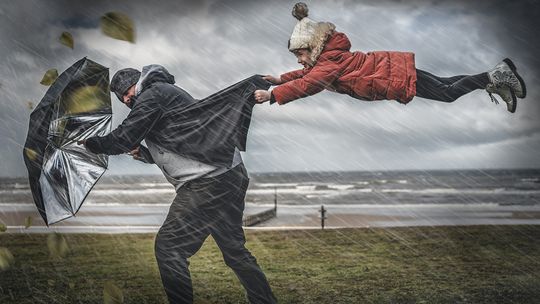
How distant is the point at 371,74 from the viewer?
3.40m

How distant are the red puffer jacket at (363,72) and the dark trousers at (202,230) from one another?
28.5 inches

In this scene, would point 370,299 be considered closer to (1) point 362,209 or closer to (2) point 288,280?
(2) point 288,280

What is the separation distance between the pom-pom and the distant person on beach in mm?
645

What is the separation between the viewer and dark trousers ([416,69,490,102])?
11.1ft

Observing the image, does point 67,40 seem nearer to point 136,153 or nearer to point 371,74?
point 136,153

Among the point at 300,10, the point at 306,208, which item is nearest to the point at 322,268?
the point at 300,10

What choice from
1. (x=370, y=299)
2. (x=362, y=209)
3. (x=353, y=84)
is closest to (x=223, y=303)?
(x=370, y=299)

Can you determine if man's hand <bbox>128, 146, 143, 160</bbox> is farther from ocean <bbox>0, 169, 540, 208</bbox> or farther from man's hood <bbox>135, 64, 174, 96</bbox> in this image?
ocean <bbox>0, 169, 540, 208</bbox>

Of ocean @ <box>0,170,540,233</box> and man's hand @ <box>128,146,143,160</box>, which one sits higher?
man's hand @ <box>128,146,143,160</box>

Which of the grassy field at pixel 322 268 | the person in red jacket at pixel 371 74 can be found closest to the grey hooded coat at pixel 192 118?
the person in red jacket at pixel 371 74

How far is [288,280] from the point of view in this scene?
14.9 feet

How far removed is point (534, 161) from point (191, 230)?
3.36m

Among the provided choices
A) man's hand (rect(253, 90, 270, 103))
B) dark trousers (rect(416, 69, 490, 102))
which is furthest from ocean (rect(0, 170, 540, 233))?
dark trousers (rect(416, 69, 490, 102))

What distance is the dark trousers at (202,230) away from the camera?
3.11 m
